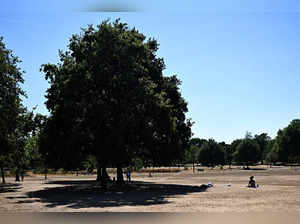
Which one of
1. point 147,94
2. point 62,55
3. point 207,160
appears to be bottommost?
point 207,160

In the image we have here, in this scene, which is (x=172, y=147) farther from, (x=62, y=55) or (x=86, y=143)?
(x=62, y=55)

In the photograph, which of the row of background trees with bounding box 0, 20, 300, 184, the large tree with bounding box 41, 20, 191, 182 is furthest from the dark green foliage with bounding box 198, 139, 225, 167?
the large tree with bounding box 41, 20, 191, 182

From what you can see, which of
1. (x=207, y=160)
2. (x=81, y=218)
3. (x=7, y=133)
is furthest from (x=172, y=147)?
(x=207, y=160)

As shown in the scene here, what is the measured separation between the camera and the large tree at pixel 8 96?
3319cm

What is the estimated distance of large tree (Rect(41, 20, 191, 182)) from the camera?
30984 mm

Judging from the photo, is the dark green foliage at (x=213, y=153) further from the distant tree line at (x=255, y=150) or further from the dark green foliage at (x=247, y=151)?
the dark green foliage at (x=247, y=151)

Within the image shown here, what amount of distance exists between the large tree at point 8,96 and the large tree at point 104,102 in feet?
10.6

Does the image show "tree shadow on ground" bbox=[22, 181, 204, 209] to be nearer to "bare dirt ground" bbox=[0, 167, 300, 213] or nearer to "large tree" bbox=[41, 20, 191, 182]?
"bare dirt ground" bbox=[0, 167, 300, 213]

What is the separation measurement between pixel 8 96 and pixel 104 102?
10.2 metres

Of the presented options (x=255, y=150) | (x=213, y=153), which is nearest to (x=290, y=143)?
(x=255, y=150)

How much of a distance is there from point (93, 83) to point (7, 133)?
34.5 ft

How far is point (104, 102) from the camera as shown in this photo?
31203mm

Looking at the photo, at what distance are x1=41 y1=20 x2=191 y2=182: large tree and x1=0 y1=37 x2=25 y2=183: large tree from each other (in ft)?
10.6

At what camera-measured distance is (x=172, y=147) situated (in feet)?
120
